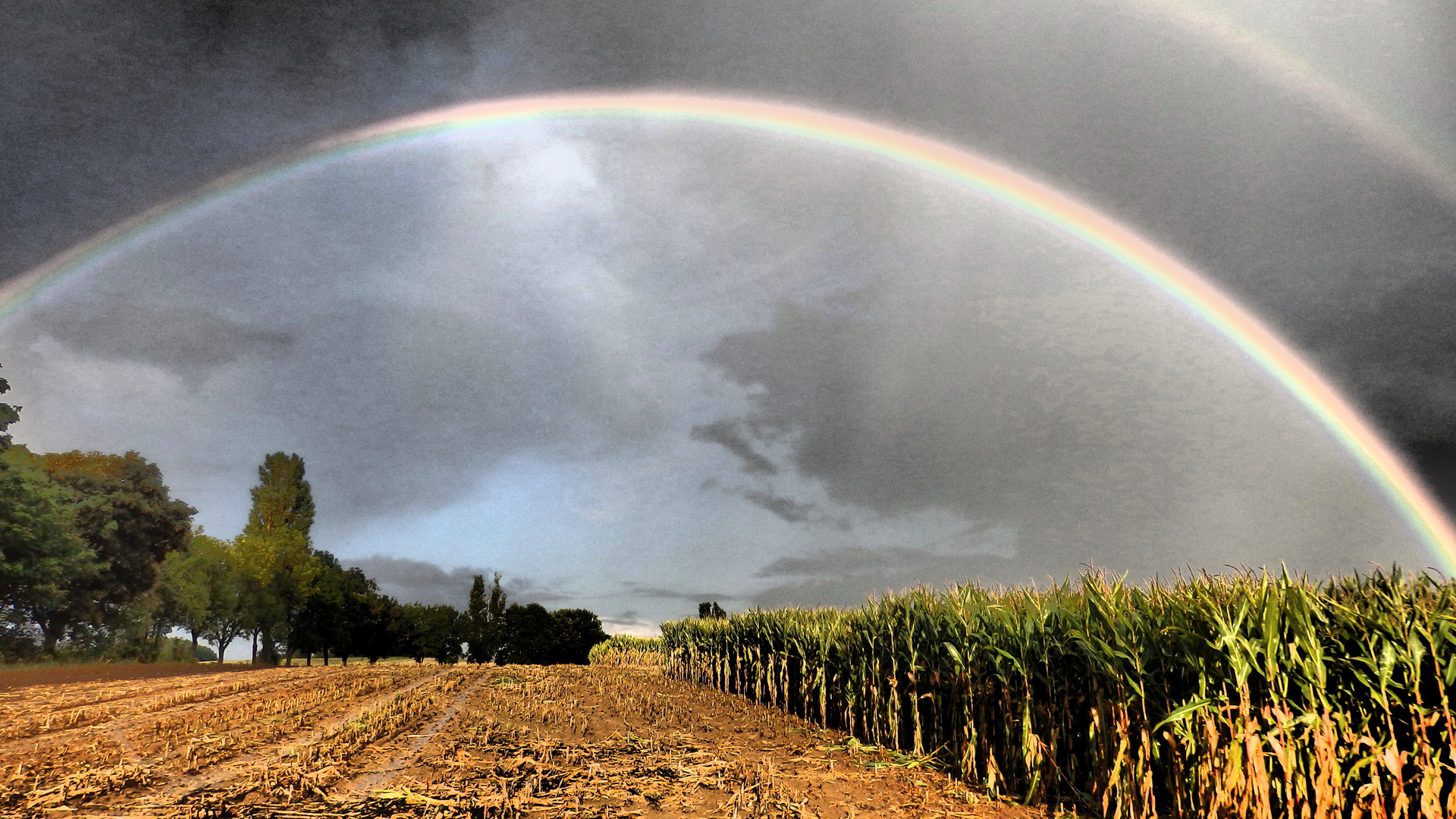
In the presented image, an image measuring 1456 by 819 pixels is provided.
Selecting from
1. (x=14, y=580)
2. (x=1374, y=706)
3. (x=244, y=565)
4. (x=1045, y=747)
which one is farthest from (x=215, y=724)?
(x=244, y=565)

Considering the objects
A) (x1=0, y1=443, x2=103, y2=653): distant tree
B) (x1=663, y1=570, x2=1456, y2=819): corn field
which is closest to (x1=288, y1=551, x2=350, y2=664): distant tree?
(x1=0, y1=443, x2=103, y2=653): distant tree

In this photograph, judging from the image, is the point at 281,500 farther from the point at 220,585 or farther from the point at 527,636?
the point at 527,636

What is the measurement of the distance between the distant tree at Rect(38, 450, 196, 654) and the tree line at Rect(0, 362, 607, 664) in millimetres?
101

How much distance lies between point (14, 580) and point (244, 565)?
1821 cm

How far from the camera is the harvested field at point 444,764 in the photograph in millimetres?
9164

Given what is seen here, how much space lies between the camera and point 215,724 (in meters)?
15.3

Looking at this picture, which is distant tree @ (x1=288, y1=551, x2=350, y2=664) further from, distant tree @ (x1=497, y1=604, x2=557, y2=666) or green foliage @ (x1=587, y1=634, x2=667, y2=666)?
green foliage @ (x1=587, y1=634, x2=667, y2=666)

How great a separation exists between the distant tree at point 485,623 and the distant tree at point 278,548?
15279 millimetres

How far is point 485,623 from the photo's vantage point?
58.1 m

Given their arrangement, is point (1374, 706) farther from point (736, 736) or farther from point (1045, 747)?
point (736, 736)

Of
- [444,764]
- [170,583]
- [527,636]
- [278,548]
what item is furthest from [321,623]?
[444,764]

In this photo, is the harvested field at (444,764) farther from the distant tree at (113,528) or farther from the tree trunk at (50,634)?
the tree trunk at (50,634)

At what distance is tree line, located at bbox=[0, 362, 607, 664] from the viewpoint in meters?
41.2

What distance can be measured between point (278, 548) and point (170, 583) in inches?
289
